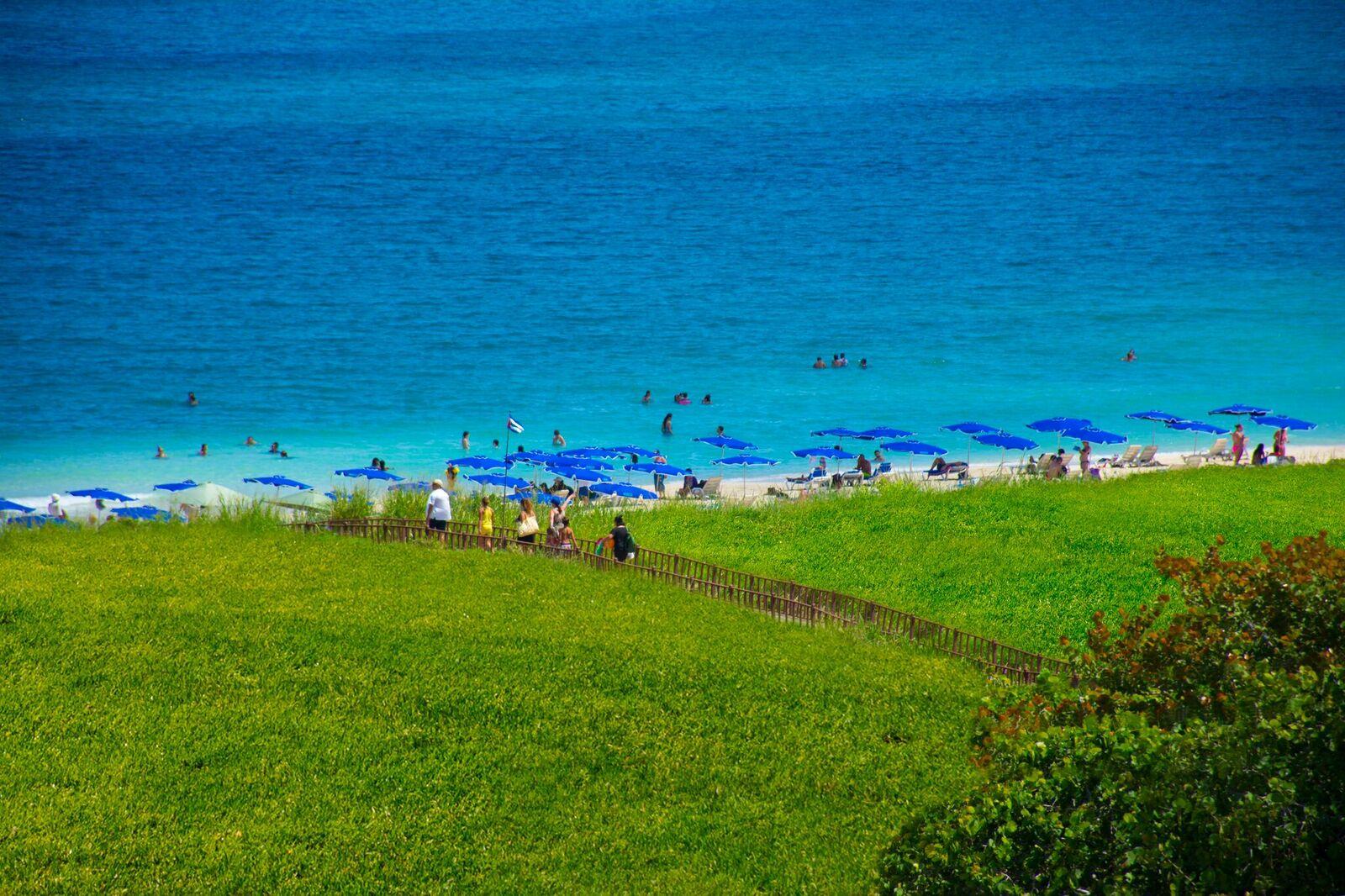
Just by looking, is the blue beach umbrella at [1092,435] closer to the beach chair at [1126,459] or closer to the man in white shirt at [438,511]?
the beach chair at [1126,459]

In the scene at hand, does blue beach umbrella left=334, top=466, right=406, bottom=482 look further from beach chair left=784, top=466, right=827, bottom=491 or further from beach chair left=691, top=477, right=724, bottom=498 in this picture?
beach chair left=784, top=466, right=827, bottom=491

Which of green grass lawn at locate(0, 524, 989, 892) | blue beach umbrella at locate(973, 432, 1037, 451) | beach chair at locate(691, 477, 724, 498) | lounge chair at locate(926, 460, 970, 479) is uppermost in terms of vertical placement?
blue beach umbrella at locate(973, 432, 1037, 451)

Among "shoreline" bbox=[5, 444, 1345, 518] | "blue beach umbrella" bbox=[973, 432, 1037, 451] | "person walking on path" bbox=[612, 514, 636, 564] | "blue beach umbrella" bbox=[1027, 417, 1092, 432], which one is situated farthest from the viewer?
"blue beach umbrella" bbox=[1027, 417, 1092, 432]

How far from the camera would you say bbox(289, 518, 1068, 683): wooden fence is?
16391mm

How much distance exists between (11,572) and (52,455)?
121 ft

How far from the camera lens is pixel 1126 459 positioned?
42.4 meters

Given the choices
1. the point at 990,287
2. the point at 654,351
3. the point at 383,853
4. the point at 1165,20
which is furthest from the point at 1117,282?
the point at 383,853

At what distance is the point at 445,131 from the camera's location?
108 m

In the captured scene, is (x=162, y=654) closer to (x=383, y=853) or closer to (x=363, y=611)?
(x=363, y=611)

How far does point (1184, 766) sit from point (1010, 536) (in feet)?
57.0

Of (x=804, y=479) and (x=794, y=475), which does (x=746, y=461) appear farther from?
(x=804, y=479)

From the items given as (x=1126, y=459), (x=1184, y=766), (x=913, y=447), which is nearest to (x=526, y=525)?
(x=1184, y=766)

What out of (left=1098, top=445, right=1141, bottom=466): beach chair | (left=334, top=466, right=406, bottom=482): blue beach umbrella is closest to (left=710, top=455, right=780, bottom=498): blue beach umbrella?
(left=334, top=466, right=406, bottom=482): blue beach umbrella

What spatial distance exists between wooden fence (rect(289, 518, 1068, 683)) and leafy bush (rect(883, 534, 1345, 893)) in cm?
548
